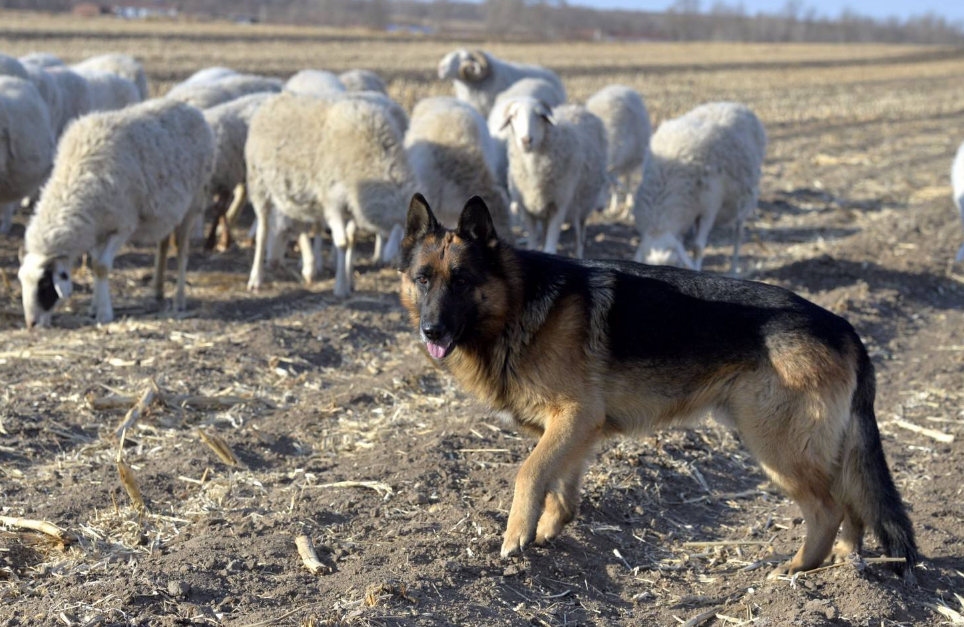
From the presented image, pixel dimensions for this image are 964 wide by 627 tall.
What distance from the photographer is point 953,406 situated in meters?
7.62

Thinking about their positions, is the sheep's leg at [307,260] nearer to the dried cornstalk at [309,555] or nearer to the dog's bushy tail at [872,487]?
the dried cornstalk at [309,555]

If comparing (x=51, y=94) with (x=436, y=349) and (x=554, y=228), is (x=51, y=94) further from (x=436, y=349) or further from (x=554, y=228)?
(x=436, y=349)

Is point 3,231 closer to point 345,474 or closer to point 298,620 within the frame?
point 345,474

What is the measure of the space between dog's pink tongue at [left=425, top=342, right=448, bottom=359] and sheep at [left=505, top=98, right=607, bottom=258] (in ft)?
23.8

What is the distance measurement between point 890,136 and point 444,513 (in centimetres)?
2489

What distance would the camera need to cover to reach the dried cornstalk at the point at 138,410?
6.54 metres

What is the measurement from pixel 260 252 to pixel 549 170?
365 cm

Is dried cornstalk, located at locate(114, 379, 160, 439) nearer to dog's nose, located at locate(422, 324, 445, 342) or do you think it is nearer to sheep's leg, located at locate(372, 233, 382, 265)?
dog's nose, located at locate(422, 324, 445, 342)

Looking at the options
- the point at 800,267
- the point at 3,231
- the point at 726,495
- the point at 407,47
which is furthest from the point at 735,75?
the point at 726,495

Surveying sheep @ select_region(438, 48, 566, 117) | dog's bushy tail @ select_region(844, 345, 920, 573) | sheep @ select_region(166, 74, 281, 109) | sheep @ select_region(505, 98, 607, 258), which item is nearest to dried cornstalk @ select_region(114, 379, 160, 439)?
dog's bushy tail @ select_region(844, 345, 920, 573)

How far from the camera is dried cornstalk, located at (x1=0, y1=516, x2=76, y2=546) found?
4957 millimetres

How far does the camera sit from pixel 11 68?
13.4 m

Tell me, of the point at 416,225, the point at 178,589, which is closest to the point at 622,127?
the point at 416,225

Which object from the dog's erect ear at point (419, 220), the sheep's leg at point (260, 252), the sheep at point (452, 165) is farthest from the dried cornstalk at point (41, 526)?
the sheep at point (452, 165)
